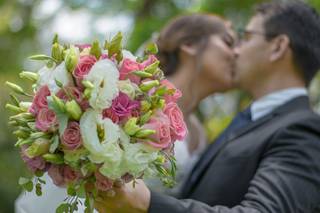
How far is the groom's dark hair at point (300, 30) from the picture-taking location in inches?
182

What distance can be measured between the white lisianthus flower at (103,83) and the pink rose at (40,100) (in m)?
0.17

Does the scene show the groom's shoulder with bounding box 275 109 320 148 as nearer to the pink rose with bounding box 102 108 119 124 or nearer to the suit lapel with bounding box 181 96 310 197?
the suit lapel with bounding box 181 96 310 197

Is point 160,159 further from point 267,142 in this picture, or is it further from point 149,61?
point 267,142

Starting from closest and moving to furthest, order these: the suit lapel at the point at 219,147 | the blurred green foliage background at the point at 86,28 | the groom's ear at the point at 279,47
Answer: the suit lapel at the point at 219,147 < the groom's ear at the point at 279,47 < the blurred green foliage background at the point at 86,28

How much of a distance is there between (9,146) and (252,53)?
1340cm

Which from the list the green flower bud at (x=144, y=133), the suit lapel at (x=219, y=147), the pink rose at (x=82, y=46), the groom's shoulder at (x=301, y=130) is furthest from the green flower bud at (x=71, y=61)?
the suit lapel at (x=219, y=147)

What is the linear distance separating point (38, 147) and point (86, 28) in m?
16.3

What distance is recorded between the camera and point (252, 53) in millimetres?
4754

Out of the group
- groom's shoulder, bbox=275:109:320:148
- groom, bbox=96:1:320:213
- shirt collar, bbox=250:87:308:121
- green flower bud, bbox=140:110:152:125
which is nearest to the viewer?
green flower bud, bbox=140:110:152:125

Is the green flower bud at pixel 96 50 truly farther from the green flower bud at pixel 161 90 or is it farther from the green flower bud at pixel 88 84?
the green flower bud at pixel 161 90

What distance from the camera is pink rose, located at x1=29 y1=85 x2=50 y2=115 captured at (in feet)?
9.34

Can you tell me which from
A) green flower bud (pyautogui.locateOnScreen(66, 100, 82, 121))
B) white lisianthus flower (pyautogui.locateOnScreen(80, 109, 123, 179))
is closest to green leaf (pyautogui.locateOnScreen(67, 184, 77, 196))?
white lisianthus flower (pyautogui.locateOnScreen(80, 109, 123, 179))

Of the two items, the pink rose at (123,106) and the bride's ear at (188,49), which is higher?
the pink rose at (123,106)

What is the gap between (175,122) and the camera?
2971 millimetres
